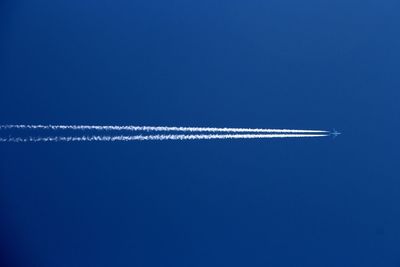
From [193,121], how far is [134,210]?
529mm

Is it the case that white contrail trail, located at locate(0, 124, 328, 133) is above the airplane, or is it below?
below

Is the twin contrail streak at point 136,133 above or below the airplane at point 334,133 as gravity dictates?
below

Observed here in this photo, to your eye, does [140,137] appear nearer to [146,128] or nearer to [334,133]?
[146,128]

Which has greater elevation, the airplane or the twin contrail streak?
the airplane

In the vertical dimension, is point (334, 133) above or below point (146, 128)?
above

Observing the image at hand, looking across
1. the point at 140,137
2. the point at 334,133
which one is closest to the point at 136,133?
the point at 140,137

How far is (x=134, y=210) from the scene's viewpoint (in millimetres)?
1667

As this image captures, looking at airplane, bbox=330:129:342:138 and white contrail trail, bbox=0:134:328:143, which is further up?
airplane, bbox=330:129:342:138

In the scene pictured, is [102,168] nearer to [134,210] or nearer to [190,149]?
[134,210]

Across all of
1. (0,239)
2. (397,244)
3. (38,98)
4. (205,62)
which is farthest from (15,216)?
(397,244)

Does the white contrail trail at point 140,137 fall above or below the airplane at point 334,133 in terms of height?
below

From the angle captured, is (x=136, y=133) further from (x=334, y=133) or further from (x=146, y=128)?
(x=334, y=133)

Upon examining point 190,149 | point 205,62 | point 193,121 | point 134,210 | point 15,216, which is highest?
point 205,62

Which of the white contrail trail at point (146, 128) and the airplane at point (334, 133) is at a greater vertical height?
the airplane at point (334, 133)
